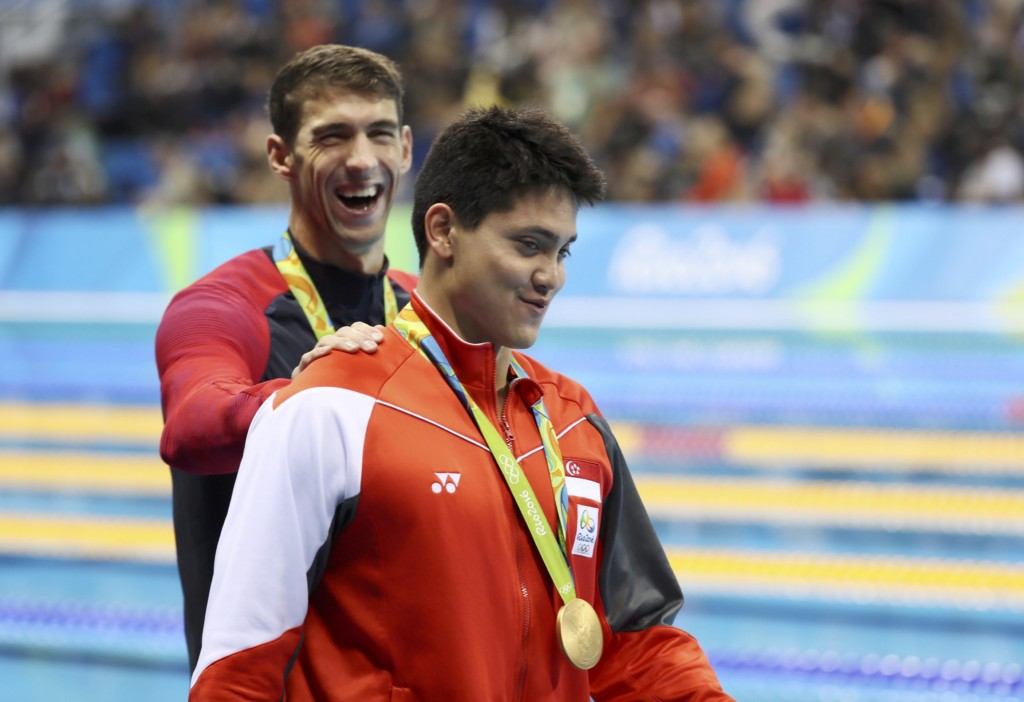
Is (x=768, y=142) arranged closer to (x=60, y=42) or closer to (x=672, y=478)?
(x=672, y=478)

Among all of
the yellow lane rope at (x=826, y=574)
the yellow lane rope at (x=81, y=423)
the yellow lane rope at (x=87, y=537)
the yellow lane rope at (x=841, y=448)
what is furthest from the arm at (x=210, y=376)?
the yellow lane rope at (x=81, y=423)

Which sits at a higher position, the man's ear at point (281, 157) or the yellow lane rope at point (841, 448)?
the yellow lane rope at point (841, 448)

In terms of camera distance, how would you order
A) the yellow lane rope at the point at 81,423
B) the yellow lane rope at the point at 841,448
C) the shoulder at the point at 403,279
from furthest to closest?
the yellow lane rope at the point at 81,423, the yellow lane rope at the point at 841,448, the shoulder at the point at 403,279

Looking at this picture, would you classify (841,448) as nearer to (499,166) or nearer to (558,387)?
(558,387)

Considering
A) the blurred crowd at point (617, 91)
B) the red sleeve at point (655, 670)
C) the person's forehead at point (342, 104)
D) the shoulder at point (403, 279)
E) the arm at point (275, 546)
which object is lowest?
the red sleeve at point (655, 670)

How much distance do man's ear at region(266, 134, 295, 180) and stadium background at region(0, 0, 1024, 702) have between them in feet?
8.08

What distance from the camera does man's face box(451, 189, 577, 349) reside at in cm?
163

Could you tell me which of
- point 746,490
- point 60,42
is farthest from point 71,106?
point 746,490

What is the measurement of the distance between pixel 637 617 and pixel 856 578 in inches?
147

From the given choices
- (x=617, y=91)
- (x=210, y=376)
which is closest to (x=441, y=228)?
(x=210, y=376)

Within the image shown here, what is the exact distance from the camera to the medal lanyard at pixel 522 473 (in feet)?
5.42

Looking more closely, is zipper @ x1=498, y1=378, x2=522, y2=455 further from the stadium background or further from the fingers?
the stadium background

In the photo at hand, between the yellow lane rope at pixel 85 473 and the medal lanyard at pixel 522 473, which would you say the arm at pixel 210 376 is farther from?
the yellow lane rope at pixel 85 473

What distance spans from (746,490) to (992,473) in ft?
4.10
